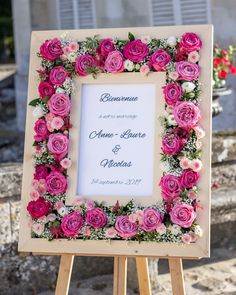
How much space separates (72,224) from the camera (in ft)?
10.0

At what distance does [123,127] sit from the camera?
3129 millimetres

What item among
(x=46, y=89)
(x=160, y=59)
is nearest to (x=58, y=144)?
(x=46, y=89)

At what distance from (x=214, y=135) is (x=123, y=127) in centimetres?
226

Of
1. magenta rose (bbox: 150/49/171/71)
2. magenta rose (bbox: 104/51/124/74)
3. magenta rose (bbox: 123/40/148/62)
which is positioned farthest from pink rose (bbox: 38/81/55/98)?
magenta rose (bbox: 150/49/171/71)

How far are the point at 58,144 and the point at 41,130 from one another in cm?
12

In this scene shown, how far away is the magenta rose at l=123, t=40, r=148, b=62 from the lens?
3.10 m

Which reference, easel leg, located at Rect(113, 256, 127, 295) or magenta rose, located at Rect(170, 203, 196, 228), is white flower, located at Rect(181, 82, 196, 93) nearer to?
magenta rose, located at Rect(170, 203, 196, 228)

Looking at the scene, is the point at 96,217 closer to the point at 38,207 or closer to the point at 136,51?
the point at 38,207

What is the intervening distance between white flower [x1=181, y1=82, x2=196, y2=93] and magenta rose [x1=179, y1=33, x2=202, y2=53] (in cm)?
15

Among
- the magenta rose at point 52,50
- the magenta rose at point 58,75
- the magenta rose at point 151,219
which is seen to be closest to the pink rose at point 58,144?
the magenta rose at point 58,75

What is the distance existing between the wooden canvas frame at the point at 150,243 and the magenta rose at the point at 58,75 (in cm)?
14

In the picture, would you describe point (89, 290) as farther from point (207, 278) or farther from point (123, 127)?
point (123, 127)

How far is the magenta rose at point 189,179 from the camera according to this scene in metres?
3.00

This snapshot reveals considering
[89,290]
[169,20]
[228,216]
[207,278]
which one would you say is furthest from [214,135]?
[169,20]
